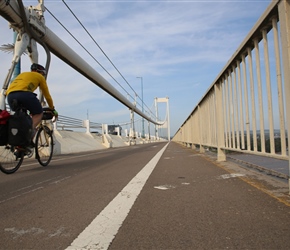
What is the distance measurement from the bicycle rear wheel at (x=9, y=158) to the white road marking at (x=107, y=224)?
2.35 meters

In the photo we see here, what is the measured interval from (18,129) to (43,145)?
1625 mm

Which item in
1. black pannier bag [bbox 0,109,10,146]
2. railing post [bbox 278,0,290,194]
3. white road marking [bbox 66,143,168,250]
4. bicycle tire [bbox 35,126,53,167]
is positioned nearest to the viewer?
white road marking [bbox 66,143,168,250]

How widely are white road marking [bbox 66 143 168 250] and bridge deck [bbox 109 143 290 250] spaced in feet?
0.21

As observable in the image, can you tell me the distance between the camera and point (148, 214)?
2.51 meters

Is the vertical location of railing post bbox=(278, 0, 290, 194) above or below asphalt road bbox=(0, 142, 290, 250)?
above

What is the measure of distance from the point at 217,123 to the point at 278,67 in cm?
357

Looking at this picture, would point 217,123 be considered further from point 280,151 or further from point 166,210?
point 166,210

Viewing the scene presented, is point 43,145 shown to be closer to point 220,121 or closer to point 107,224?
point 220,121

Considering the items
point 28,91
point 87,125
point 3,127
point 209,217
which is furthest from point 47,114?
point 87,125

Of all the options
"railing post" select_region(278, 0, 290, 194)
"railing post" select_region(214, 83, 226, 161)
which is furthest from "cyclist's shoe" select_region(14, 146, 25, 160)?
"railing post" select_region(214, 83, 226, 161)

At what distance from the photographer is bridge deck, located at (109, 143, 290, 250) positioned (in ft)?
6.19

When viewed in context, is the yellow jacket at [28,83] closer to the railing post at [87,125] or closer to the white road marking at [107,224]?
the white road marking at [107,224]

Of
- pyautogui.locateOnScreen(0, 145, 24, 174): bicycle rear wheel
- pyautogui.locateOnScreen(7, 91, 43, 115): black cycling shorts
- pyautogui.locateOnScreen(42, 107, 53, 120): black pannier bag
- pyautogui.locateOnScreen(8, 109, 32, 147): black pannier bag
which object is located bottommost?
pyautogui.locateOnScreen(0, 145, 24, 174): bicycle rear wheel

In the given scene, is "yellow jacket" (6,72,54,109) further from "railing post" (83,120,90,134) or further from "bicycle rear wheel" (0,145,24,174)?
"railing post" (83,120,90,134)
